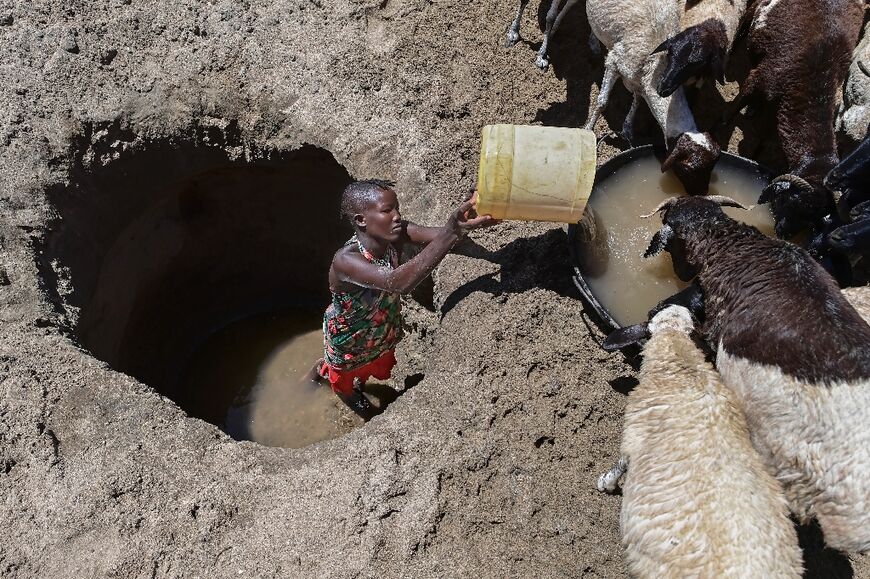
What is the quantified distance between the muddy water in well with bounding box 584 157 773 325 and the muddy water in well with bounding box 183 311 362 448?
2.17 m

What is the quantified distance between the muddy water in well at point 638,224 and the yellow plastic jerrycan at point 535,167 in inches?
26.9

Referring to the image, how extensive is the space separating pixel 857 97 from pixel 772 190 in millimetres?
1410

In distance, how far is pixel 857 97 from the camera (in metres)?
4.50

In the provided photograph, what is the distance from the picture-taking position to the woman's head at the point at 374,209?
11.1 ft

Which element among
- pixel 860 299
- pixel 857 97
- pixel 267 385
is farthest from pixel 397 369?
pixel 857 97

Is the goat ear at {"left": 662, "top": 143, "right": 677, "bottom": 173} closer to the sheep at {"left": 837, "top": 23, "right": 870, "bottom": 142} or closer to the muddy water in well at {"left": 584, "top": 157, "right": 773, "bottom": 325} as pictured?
the muddy water in well at {"left": 584, "top": 157, "right": 773, "bottom": 325}

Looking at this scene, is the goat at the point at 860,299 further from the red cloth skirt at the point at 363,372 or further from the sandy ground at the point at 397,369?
the red cloth skirt at the point at 363,372

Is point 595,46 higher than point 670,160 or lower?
A: higher

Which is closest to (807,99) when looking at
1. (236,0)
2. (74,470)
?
(236,0)

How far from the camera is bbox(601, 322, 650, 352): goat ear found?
329 cm

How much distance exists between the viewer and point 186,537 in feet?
9.73

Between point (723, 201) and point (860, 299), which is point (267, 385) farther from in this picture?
point (860, 299)

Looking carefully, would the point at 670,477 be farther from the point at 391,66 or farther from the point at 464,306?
the point at 391,66

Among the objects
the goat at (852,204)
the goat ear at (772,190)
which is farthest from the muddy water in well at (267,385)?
the goat at (852,204)
